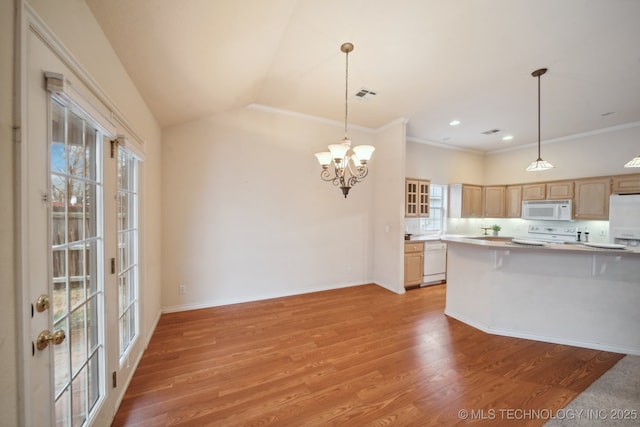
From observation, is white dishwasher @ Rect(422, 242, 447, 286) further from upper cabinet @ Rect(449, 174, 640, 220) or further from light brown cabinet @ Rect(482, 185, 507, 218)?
light brown cabinet @ Rect(482, 185, 507, 218)

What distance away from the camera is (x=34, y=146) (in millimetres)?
920

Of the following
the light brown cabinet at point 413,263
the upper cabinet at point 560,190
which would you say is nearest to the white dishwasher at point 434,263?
the light brown cabinet at point 413,263

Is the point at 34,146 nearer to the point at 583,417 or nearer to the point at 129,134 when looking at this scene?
the point at 129,134

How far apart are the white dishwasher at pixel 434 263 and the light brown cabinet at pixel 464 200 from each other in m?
1.31

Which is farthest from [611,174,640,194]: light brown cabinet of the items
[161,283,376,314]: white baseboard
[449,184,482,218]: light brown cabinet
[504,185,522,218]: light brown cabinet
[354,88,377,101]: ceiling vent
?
[161,283,376,314]: white baseboard

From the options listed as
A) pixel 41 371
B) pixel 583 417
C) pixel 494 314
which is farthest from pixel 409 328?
pixel 41 371

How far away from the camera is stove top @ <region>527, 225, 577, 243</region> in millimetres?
4777

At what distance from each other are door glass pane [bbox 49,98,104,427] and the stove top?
7189 millimetres

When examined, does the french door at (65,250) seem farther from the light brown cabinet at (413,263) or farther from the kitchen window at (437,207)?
the kitchen window at (437,207)

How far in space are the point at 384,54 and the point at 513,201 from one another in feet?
17.3

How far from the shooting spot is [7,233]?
80 cm

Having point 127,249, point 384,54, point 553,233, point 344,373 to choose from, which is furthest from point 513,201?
point 127,249

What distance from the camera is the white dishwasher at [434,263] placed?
4586mm

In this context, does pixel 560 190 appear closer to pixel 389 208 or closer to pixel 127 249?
pixel 389 208
